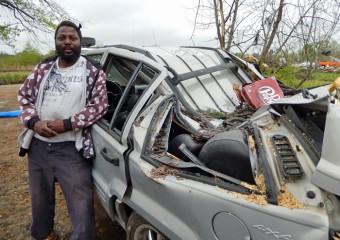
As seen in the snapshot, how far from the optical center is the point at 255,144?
1.66 m

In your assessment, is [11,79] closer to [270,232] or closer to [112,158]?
[112,158]

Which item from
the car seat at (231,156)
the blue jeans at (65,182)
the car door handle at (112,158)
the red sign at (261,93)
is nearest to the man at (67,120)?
the blue jeans at (65,182)

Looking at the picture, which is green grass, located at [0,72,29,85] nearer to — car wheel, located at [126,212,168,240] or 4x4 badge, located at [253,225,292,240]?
car wheel, located at [126,212,168,240]

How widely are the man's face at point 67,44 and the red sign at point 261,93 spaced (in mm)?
1640

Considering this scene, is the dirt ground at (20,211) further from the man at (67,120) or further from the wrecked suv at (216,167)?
the wrecked suv at (216,167)

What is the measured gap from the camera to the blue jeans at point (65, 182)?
2.48 metres

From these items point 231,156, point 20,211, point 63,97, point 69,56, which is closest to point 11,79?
point 20,211

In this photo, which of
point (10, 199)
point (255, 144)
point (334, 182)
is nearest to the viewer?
point (334, 182)

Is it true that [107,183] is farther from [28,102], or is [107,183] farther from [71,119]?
[28,102]

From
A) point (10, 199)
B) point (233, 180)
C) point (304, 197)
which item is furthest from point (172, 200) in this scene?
point (10, 199)

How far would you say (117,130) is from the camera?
2385 mm

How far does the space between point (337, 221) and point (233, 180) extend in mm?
482

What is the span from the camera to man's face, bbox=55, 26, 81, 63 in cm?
251

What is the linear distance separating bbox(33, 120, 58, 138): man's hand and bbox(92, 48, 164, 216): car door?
352 mm
